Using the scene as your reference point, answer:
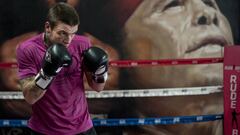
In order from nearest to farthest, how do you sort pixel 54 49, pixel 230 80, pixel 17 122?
pixel 54 49 → pixel 230 80 → pixel 17 122

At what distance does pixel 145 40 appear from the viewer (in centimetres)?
265

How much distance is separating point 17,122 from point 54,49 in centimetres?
154

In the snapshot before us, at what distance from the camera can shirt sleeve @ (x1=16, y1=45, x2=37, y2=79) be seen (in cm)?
140

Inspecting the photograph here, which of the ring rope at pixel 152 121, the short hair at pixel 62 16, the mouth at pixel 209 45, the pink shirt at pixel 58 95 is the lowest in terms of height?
the ring rope at pixel 152 121

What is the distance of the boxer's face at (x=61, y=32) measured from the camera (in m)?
1.33

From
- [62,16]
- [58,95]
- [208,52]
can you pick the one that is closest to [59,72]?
[58,95]

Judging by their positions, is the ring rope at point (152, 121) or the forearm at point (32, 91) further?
the ring rope at point (152, 121)

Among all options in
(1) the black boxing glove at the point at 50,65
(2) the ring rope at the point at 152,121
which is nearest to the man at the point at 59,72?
(1) the black boxing glove at the point at 50,65

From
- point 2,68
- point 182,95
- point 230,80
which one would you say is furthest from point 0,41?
point 230,80

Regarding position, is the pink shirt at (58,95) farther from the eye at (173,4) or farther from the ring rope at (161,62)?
the eye at (173,4)

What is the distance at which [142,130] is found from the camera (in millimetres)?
2764

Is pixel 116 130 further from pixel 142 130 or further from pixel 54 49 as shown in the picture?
pixel 54 49

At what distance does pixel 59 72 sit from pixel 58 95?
100mm

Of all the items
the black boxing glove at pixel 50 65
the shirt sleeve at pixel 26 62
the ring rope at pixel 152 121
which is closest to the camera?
the black boxing glove at pixel 50 65
